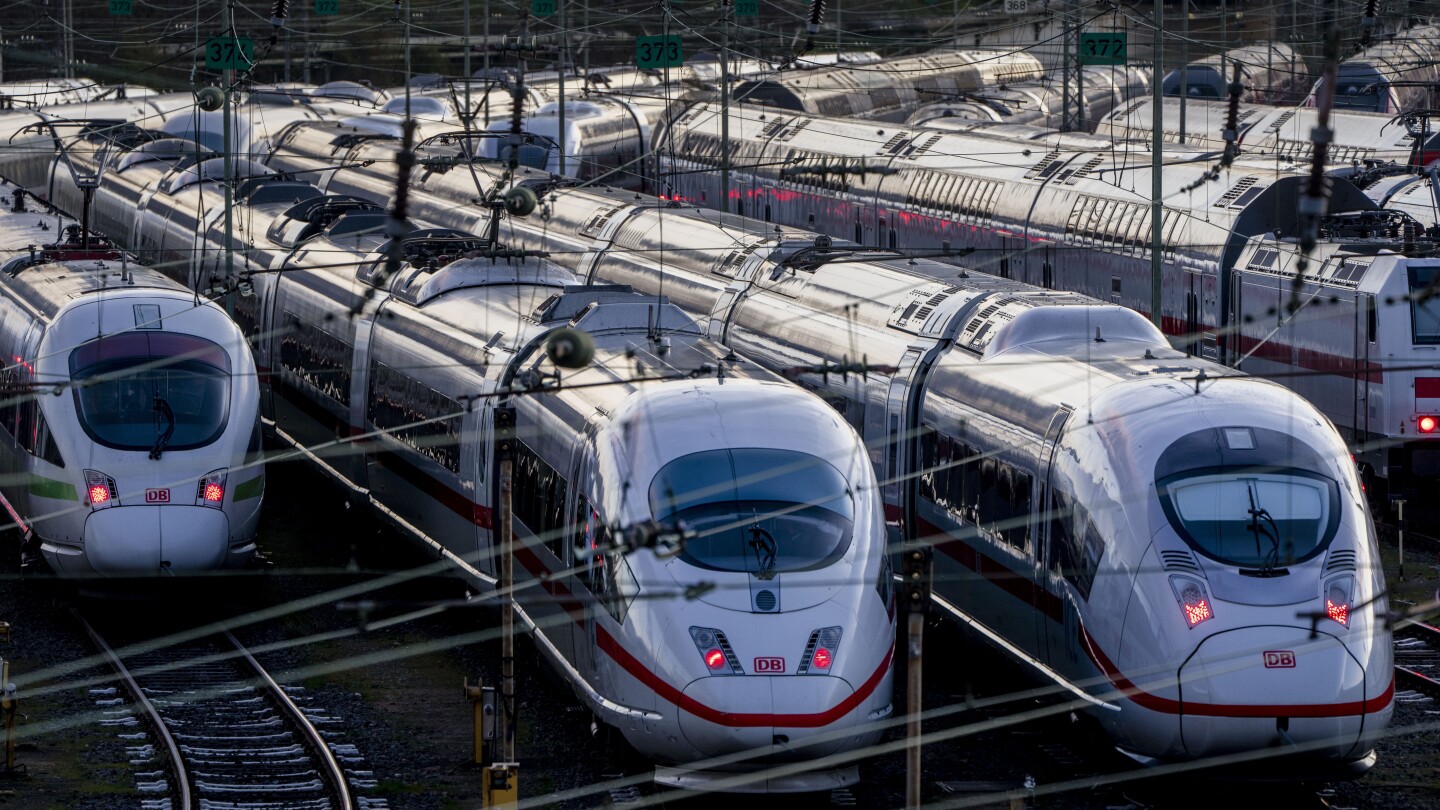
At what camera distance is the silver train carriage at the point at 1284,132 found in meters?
40.3

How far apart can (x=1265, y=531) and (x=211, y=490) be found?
10491 millimetres

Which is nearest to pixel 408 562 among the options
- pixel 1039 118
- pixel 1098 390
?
pixel 1098 390

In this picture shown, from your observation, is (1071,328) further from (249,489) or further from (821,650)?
(249,489)

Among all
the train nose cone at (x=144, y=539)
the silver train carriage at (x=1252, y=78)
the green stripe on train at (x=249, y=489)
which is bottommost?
the train nose cone at (x=144, y=539)

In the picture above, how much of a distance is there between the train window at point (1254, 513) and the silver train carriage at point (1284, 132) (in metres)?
21.1

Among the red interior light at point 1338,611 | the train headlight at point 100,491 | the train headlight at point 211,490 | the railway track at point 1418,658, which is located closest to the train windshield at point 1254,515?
the red interior light at point 1338,611

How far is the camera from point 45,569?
77.5 feet

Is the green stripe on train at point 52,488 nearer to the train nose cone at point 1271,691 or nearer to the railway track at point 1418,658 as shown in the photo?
the train nose cone at point 1271,691

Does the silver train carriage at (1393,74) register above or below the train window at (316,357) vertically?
above

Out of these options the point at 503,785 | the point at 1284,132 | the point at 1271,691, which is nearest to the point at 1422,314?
the point at 1271,691

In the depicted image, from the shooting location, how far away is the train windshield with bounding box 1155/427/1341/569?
618 inches

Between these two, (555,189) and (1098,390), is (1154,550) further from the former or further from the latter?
(555,189)

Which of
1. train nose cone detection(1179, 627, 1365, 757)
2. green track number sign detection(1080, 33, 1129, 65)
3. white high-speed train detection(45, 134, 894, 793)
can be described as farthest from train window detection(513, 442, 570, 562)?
green track number sign detection(1080, 33, 1129, 65)

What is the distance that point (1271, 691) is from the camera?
1512 cm
